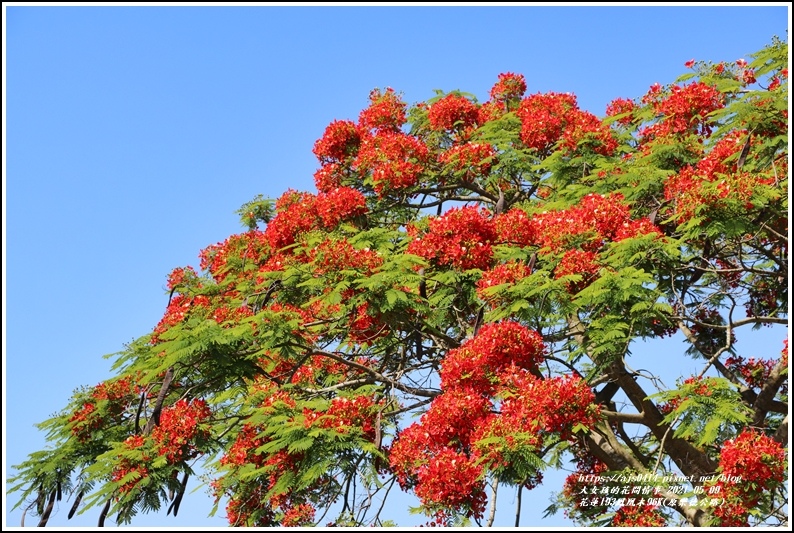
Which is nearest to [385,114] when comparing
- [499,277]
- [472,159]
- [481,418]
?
[472,159]

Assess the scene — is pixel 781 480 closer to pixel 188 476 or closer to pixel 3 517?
pixel 188 476

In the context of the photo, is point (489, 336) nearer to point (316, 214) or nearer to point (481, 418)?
point (481, 418)

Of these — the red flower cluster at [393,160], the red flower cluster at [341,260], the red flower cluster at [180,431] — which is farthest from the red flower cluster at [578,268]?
the red flower cluster at [180,431]

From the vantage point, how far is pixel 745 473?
7.88 metres

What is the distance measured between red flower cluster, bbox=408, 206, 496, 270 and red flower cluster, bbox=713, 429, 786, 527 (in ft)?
9.91

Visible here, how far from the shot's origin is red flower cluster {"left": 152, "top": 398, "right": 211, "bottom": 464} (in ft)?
29.7

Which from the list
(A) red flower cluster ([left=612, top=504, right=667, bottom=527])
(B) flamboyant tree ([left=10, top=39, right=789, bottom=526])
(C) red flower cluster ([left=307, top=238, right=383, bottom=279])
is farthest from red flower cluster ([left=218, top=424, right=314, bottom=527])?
(A) red flower cluster ([left=612, top=504, right=667, bottom=527])

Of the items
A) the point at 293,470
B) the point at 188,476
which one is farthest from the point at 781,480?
the point at 188,476

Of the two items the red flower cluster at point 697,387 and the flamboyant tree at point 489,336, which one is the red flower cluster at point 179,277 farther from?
the red flower cluster at point 697,387

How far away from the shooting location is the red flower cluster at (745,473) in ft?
25.6

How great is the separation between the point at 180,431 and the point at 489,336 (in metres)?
3.36

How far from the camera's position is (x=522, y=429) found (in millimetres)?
7613

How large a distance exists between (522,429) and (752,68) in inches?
233

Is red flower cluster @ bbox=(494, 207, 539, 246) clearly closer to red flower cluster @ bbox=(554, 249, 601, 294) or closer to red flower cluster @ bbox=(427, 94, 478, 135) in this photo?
red flower cluster @ bbox=(554, 249, 601, 294)
